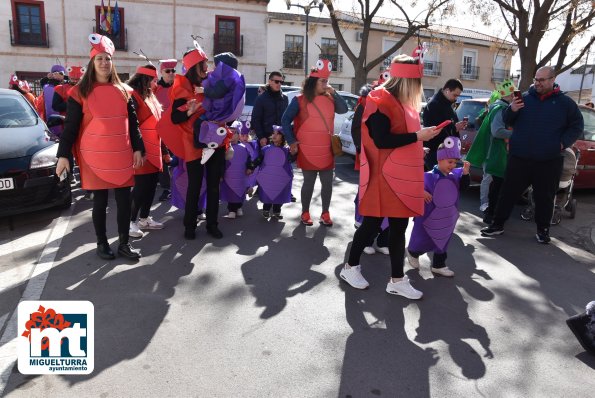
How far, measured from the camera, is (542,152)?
5.32 m

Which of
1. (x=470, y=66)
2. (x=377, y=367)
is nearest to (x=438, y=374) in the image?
(x=377, y=367)

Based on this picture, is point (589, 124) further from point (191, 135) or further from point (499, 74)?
point (499, 74)

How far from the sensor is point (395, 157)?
351 centimetres

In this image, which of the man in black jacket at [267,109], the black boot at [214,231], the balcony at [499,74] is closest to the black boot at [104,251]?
the black boot at [214,231]

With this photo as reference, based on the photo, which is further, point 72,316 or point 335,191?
point 335,191

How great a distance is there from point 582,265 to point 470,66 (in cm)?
3529

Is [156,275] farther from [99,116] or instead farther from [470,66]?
[470,66]

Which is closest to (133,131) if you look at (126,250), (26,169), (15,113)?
(126,250)

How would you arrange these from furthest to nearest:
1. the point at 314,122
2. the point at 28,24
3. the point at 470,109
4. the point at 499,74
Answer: the point at 499,74 → the point at 28,24 → the point at 470,109 → the point at 314,122

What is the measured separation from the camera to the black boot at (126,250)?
4.42 metres

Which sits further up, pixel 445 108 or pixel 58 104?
pixel 445 108

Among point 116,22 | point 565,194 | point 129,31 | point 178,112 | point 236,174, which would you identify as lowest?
point 565,194

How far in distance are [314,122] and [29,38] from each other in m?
21.9

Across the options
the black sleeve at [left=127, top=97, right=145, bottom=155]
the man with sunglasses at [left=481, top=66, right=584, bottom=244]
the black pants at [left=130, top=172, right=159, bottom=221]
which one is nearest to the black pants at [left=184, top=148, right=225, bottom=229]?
the black pants at [left=130, top=172, right=159, bottom=221]
